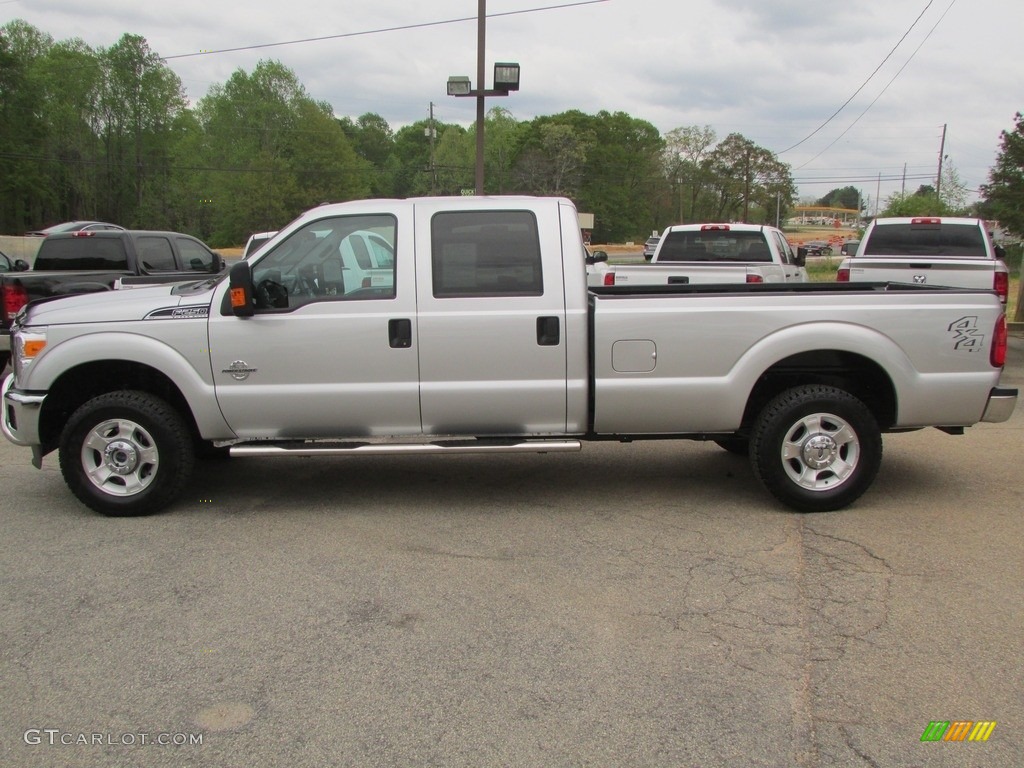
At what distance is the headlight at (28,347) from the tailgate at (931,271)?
8780 millimetres

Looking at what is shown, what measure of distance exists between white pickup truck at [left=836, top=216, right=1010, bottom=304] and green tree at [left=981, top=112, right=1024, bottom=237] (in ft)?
8.84

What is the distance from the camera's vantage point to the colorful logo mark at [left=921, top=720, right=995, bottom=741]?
3029mm

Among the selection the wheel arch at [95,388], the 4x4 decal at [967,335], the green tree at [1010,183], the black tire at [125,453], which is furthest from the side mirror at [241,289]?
the green tree at [1010,183]

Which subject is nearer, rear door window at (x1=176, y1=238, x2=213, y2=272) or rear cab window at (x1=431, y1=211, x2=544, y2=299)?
rear cab window at (x1=431, y1=211, x2=544, y2=299)

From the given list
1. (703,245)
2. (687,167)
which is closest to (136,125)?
(687,167)

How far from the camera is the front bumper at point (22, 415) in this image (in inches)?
212

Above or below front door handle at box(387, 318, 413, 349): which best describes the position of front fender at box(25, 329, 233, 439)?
below

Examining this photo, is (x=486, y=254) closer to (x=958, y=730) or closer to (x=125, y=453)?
(x=125, y=453)

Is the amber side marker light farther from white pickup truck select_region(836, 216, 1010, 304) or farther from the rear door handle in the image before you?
white pickup truck select_region(836, 216, 1010, 304)

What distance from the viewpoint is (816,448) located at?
541cm

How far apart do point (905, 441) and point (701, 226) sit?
203 inches

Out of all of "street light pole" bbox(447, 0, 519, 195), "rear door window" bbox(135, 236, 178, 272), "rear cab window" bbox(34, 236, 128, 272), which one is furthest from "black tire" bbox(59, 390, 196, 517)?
"street light pole" bbox(447, 0, 519, 195)

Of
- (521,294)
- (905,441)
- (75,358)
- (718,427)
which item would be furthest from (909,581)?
(75,358)

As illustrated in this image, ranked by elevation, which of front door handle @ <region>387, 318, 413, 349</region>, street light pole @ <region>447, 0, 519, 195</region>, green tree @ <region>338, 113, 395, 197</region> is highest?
green tree @ <region>338, 113, 395, 197</region>
